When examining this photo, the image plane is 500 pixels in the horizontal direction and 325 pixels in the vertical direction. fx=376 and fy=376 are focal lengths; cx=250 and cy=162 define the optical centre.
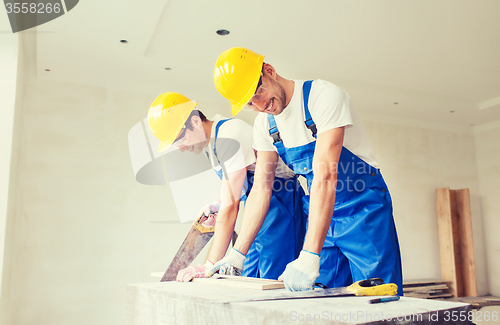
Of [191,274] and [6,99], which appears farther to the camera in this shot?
[6,99]

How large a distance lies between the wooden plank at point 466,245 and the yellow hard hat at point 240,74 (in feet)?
18.4

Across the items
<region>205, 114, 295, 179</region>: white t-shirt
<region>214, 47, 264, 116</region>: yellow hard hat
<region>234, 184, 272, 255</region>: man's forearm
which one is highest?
<region>214, 47, 264, 116</region>: yellow hard hat

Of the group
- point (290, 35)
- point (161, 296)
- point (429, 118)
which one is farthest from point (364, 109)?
point (161, 296)

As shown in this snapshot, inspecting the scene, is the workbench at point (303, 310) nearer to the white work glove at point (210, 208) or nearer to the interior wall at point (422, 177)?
the white work glove at point (210, 208)

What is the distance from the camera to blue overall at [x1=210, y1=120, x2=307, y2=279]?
6.43 ft

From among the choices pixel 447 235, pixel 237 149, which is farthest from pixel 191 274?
pixel 447 235

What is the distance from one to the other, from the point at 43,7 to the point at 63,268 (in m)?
2.65

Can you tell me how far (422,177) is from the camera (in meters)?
6.33

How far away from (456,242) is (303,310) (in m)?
6.22

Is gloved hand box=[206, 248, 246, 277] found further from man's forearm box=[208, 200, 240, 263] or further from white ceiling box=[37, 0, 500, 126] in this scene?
white ceiling box=[37, 0, 500, 126]

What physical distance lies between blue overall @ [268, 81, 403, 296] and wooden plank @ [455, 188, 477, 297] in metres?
5.19

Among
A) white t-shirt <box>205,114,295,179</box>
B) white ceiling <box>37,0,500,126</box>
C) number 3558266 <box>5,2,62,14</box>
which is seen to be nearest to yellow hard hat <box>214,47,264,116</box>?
white t-shirt <box>205,114,295,179</box>

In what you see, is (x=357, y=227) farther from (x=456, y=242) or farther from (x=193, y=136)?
(x=456, y=242)

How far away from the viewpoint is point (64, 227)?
416 centimetres
